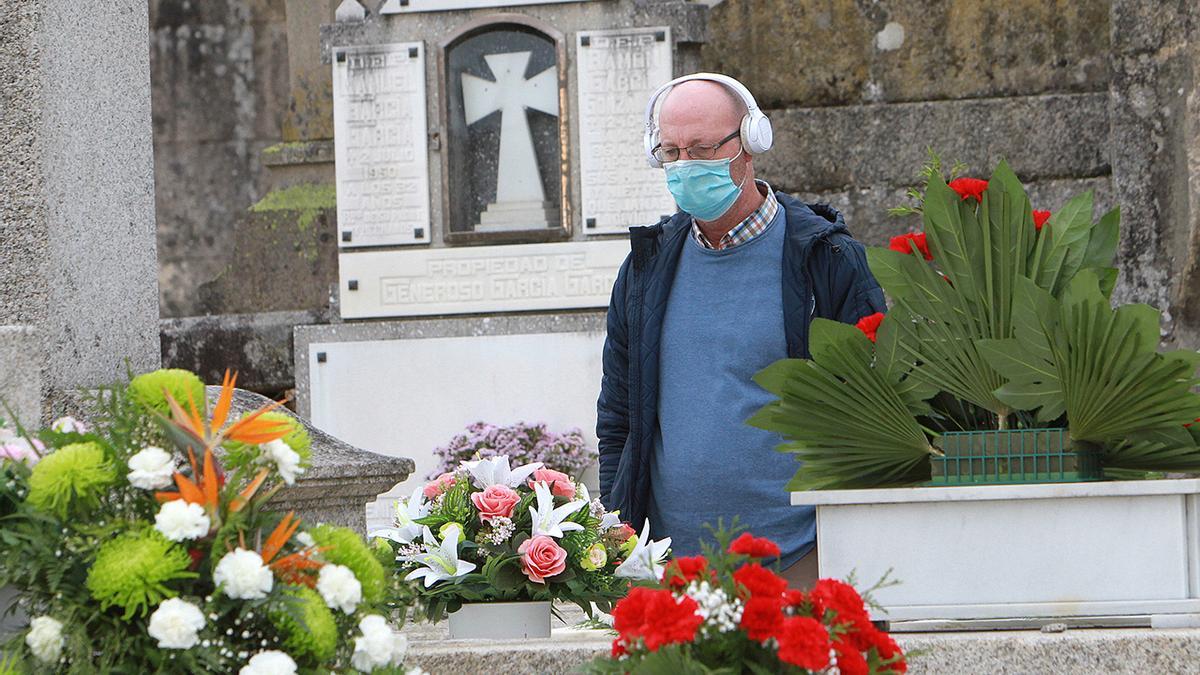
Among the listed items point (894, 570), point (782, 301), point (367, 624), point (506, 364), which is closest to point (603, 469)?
point (782, 301)

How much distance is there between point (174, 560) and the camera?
6.02ft

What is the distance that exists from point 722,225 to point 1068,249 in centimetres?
98

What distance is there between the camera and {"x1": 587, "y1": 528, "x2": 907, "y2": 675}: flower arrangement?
1.78 m

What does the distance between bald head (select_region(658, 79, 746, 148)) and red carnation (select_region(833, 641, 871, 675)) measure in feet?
5.38

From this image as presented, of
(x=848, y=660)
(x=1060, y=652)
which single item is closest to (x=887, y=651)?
(x=848, y=660)

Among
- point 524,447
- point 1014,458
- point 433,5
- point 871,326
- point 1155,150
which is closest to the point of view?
point 1014,458

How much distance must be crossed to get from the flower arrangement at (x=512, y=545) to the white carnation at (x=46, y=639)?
827 mm

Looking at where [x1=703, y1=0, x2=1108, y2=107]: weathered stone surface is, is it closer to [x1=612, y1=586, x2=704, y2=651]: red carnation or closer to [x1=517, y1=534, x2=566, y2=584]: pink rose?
[x1=517, y1=534, x2=566, y2=584]: pink rose

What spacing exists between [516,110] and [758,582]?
6311 millimetres

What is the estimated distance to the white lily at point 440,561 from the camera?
2654 mm

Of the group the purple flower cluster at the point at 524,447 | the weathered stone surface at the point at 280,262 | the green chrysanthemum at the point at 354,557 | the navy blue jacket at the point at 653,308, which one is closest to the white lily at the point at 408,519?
the navy blue jacket at the point at 653,308

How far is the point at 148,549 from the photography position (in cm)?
183

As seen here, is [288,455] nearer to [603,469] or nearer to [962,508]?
[962,508]

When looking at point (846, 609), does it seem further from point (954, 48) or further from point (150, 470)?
point (954, 48)
